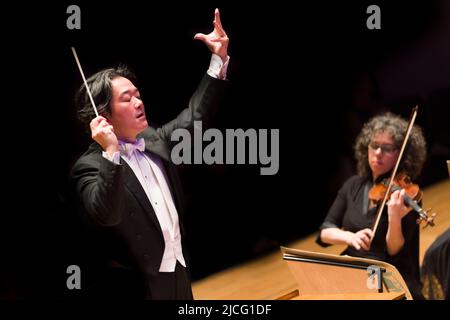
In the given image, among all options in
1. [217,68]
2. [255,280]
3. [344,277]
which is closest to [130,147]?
[217,68]

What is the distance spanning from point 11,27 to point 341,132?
1637 millimetres

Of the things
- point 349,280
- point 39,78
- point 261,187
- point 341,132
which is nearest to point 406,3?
point 341,132

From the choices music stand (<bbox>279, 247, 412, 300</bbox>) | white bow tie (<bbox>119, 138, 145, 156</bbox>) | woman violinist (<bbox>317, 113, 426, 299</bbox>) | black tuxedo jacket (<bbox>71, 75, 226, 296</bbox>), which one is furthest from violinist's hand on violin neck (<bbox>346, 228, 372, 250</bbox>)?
white bow tie (<bbox>119, 138, 145, 156</bbox>)

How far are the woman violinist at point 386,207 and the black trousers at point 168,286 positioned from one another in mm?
782

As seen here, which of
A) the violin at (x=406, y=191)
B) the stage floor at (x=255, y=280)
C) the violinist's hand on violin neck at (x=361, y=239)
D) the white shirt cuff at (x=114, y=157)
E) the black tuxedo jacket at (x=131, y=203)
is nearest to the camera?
the white shirt cuff at (x=114, y=157)

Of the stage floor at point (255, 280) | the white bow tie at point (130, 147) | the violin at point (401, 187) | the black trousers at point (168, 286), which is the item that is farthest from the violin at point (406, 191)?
the white bow tie at point (130, 147)

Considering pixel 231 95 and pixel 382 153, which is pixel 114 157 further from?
pixel 382 153

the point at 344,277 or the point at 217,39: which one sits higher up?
the point at 217,39

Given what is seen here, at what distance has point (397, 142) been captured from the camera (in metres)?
3.83

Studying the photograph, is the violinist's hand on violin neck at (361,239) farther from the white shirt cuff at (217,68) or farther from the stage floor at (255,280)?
the white shirt cuff at (217,68)

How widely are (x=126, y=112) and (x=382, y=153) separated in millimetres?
1204

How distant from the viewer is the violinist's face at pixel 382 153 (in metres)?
3.83

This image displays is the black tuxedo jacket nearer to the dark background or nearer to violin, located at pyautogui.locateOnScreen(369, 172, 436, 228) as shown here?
the dark background
